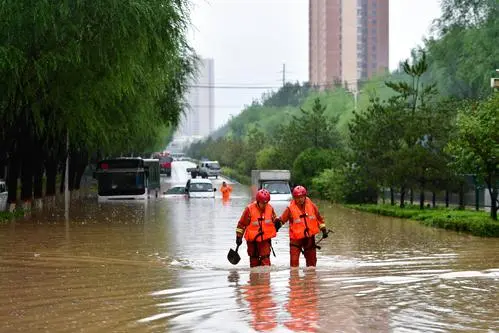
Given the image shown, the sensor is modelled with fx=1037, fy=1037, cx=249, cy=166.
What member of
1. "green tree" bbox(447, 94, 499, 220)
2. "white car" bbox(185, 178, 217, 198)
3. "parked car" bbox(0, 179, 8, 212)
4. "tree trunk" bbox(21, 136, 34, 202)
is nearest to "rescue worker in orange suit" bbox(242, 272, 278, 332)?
"green tree" bbox(447, 94, 499, 220)

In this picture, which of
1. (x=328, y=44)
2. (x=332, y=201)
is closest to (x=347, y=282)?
(x=332, y=201)

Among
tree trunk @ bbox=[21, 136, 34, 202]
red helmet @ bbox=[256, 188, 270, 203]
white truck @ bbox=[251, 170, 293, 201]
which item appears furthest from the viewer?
white truck @ bbox=[251, 170, 293, 201]

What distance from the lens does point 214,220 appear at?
38.0 meters

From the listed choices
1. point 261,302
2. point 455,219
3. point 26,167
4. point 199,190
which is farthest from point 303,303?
point 199,190

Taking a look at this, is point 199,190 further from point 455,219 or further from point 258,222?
point 258,222

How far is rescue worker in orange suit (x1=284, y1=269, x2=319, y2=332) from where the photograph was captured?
462 inches

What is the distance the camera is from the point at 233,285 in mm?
16156

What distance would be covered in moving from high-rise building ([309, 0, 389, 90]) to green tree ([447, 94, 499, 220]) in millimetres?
139994

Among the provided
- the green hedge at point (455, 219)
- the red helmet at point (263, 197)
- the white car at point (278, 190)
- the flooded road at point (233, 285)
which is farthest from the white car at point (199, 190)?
the red helmet at point (263, 197)

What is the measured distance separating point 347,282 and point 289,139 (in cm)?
5854

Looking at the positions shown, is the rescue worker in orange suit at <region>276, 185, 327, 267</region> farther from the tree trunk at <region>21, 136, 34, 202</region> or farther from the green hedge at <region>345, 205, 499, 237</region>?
the tree trunk at <region>21, 136, 34, 202</region>

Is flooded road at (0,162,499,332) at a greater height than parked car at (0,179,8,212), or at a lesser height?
lesser

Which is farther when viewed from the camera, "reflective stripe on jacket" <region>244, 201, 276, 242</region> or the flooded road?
"reflective stripe on jacket" <region>244, 201, 276, 242</region>

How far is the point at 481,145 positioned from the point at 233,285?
16.1 meters
